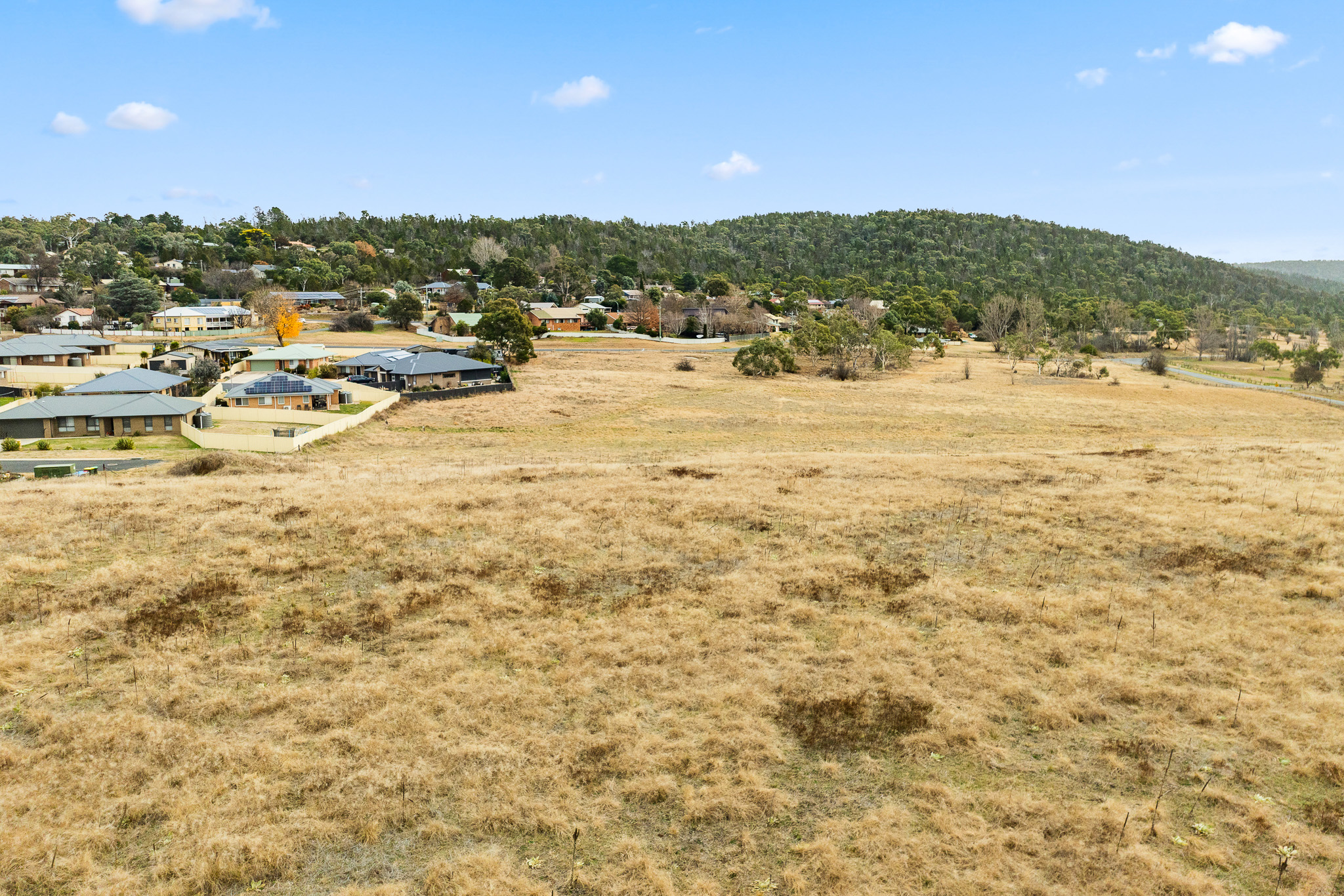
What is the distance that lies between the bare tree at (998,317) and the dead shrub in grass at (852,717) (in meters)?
113

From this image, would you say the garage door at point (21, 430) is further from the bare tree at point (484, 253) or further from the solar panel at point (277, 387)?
the bare tree at point (484, 253)

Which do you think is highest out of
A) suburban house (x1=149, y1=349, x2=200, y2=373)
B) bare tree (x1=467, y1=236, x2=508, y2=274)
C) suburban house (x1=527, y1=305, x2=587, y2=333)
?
bare tree (x1=467, y1=236, x2=508, y2=274)

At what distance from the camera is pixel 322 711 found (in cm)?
1276

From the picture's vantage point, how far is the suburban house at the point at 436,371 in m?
61.4

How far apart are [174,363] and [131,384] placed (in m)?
16.2

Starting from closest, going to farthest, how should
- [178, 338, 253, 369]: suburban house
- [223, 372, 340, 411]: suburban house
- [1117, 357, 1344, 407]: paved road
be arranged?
1. [223, 372, 340, 411]: suburban house
2. [1117, 357, 1344, 407]: paved road
3. [178, 338, 253, 369]: suburban house

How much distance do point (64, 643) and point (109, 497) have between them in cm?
1261

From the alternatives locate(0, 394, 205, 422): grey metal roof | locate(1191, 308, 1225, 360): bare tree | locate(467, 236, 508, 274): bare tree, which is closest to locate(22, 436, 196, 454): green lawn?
locate(0, 394, 205, 422): grey metal roof

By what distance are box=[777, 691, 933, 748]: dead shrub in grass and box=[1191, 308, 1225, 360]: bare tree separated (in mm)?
123068

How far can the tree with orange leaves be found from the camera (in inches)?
3083

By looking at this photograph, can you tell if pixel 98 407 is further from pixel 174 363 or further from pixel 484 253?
pixel 484 253

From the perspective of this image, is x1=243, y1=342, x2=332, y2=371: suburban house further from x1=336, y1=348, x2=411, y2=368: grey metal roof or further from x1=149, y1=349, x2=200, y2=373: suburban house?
x1=149, y1=349, x2=200, y2=373: suburban house

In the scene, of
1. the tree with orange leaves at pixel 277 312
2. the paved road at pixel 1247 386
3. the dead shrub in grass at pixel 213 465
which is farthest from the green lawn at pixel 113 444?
the paved road at pixel 1247 386

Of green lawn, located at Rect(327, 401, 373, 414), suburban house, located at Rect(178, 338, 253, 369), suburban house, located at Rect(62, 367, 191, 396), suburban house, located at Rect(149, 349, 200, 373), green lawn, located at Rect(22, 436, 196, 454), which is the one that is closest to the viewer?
green lawn, located at Rect(22, 436, 196, 454)
